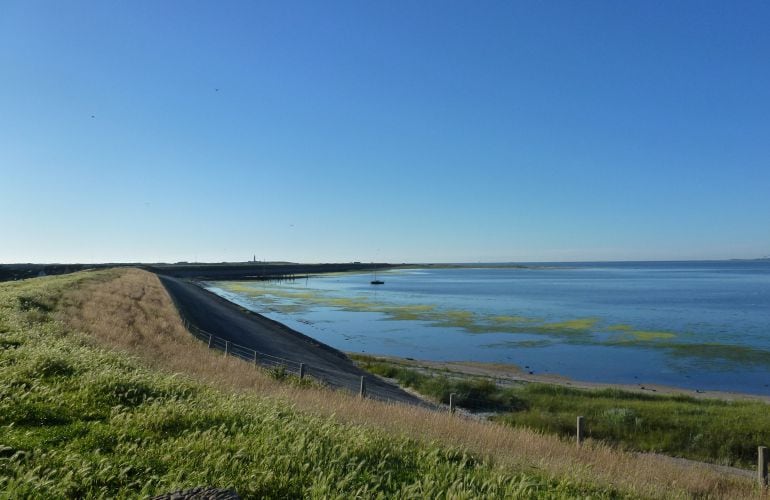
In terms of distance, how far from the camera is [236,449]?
5594 mm

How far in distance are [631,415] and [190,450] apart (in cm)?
1633

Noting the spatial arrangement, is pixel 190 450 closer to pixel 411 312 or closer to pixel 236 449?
pixel 236 449

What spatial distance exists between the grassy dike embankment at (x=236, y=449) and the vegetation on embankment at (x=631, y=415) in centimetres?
540

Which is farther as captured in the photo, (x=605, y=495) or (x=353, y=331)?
(x=353, y=331)

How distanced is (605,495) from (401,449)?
240 centimetres

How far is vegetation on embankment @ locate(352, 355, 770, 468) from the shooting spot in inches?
609

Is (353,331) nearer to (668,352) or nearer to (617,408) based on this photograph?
(668,352)

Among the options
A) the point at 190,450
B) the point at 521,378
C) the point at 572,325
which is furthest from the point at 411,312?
the point at 190,450

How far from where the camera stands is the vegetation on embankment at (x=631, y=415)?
15.5 meters

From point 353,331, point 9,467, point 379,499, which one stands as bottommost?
point 353,331

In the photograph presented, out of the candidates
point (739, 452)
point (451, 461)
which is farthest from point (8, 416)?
point (739, 452)

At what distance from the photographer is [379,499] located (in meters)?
4.60

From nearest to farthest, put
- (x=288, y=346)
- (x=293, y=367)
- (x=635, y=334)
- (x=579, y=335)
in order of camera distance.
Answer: (x=293, y=367)
(x=288, y=346)
(x=635, y=334)
(x=579, y=335)

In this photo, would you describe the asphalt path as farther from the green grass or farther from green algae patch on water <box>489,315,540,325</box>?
green algae patch on water <box>489,315,540,325</box>
